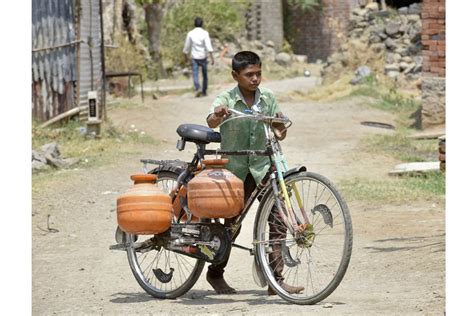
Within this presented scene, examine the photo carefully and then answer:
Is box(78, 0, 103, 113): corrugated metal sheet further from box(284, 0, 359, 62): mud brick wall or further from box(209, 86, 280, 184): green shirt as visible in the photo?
box(284, 0, 359, 62): mud brick wall

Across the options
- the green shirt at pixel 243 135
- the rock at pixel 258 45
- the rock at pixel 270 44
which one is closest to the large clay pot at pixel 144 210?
the green shirt at pixel 243 135

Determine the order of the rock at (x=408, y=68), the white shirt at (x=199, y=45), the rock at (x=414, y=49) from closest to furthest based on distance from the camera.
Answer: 1. the white shirt at (x=199, y=45)
2. the rock at (x=408, y=68)
3. the rock at (x=414, y=49)

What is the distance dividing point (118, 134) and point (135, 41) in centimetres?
974

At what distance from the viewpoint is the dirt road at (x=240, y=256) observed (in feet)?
21.9

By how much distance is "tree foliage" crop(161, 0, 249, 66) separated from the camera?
3075 centimetres

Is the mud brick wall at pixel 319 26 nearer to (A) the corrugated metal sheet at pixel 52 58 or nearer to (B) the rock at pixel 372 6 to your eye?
(B) the rock at pixel 372 6

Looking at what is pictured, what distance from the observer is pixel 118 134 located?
16078 millimetres

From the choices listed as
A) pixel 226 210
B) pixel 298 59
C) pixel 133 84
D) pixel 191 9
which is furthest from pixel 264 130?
pixel 298 59

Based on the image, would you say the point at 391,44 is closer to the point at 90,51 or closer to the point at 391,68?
the point at 391,68

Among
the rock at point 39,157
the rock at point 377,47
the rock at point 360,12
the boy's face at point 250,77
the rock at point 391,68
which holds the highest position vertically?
the rock at point 360,12

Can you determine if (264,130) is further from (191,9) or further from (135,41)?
(191,9)

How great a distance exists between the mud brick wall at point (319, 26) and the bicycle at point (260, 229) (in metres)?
27.7

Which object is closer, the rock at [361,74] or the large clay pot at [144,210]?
the large clay pot at [144,210]

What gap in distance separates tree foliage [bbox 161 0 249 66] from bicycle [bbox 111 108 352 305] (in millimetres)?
23347
